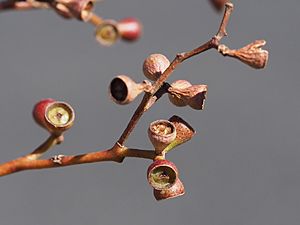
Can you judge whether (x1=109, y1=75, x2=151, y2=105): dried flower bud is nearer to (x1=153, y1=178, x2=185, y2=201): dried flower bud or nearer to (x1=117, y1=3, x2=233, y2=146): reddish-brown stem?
(x1=117, y1=3, x2=233, y2=146): reddish-brown stem

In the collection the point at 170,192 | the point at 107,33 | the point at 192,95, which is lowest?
the point at 170,192

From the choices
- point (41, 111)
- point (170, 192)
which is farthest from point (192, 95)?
point (41, 111)

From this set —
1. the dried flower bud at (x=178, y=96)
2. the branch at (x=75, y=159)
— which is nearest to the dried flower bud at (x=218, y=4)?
the dried flower bud at (x=178, y=96)

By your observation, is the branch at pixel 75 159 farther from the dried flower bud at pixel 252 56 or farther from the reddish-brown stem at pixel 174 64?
the dried flower bud at pixel 252 56

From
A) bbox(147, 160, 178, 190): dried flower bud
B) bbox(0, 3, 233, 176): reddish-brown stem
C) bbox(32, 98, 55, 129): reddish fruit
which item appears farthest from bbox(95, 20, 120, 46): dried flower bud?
bbox(147, 160, 178, 190): dried flower bud

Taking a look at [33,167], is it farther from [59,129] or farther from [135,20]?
[135,20]

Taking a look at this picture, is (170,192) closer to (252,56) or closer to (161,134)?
(161,134)
